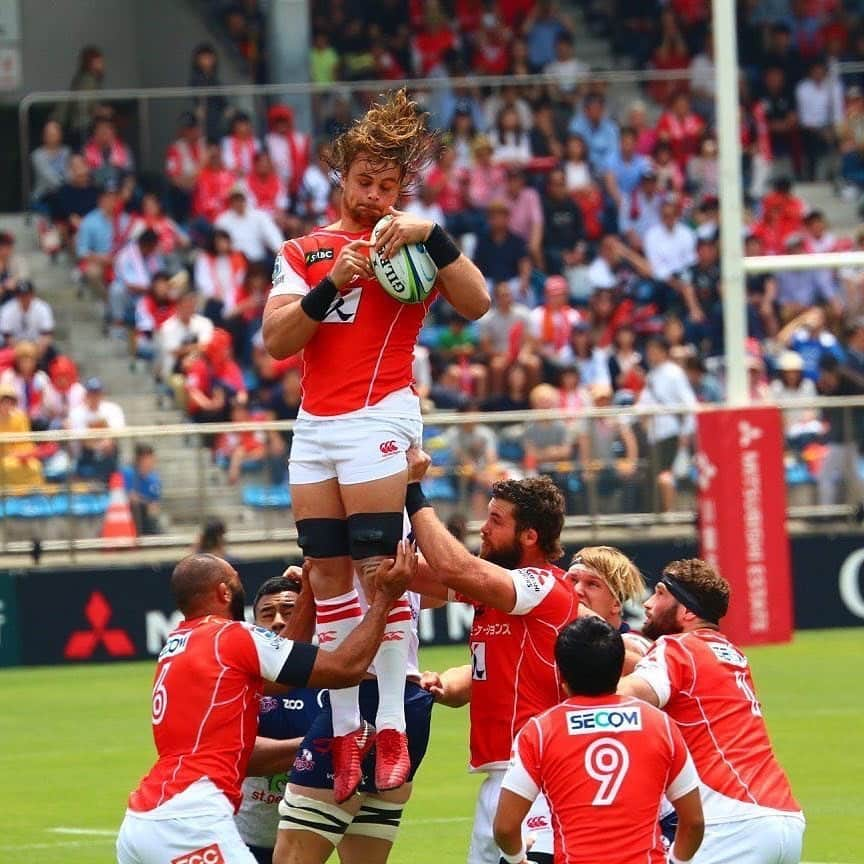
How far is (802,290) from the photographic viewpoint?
2134 cm

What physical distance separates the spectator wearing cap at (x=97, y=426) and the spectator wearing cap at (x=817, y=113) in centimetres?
888

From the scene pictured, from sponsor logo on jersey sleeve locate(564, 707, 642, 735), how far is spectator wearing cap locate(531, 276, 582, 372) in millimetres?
13551

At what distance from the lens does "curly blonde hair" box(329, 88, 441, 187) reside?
22.2 feet

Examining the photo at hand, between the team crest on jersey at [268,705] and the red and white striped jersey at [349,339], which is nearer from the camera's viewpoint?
the red and white striped jersey at [349,339]

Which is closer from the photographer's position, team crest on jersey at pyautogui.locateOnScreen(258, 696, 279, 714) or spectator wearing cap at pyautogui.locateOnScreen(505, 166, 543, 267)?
team crest on jersey at pyautogui.locateOnScreen(258, 696, 279, 714)

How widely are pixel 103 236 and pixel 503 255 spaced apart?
394 centimetres

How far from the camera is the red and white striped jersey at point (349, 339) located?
22.4 ft

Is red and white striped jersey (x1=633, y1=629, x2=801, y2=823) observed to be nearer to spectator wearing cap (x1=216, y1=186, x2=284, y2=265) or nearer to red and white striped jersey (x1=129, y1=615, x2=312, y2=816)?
red and white striped jersey (x1=129, y1=615, x2=312, y2=816)

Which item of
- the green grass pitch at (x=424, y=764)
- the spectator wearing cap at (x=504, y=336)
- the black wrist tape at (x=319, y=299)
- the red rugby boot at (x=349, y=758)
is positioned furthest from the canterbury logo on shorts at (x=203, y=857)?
the spectator wearing cap at (x=504, y=336)

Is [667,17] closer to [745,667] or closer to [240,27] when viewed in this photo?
[240,27]

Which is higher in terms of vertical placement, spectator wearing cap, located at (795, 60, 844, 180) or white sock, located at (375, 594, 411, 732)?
spectator wearing cap, located at (795, 60, 844, 180)

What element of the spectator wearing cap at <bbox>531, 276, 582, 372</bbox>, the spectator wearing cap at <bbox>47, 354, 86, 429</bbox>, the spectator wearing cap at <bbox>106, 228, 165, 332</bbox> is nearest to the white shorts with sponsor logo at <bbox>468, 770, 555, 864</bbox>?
the spectator wearing cap at <bbox>47, 354, 86, 429</bbox>

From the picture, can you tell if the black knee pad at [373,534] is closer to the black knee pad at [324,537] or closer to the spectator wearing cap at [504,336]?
the black knee pad at [324,537]

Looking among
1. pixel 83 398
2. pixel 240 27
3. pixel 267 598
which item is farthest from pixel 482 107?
pixel 267 598
